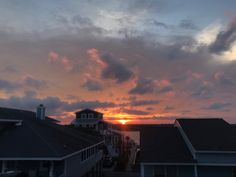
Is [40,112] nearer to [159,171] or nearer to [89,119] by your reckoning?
[159,171]

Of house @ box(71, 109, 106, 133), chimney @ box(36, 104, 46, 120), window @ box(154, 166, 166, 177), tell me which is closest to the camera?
window @ box(154, 166, 166, 177)

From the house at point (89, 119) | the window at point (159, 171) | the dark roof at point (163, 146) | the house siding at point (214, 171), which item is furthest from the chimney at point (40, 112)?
the house at point (89, 119)

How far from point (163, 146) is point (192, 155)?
9.16 ft

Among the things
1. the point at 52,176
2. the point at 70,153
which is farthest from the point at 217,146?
the point at 52,176

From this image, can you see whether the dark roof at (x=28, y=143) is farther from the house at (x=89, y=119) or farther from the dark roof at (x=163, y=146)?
the house at (x=89, y=119)

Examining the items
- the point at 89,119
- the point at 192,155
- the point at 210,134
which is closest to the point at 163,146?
the point at 192,155

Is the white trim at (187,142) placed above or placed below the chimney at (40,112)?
below

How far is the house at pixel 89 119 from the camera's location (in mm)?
54969

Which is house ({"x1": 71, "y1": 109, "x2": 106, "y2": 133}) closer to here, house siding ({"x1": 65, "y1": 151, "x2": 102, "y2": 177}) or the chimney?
the chimney

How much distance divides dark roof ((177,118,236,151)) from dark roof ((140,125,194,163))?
3.43ft

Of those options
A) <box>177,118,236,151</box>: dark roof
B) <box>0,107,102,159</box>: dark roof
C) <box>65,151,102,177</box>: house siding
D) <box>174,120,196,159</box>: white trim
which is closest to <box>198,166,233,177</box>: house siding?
<box>174,120,196,159</box>: white trim

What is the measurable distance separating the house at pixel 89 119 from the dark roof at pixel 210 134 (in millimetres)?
29517

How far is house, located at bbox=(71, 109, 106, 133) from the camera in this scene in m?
55.0

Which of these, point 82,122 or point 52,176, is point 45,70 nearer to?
point 52,176
